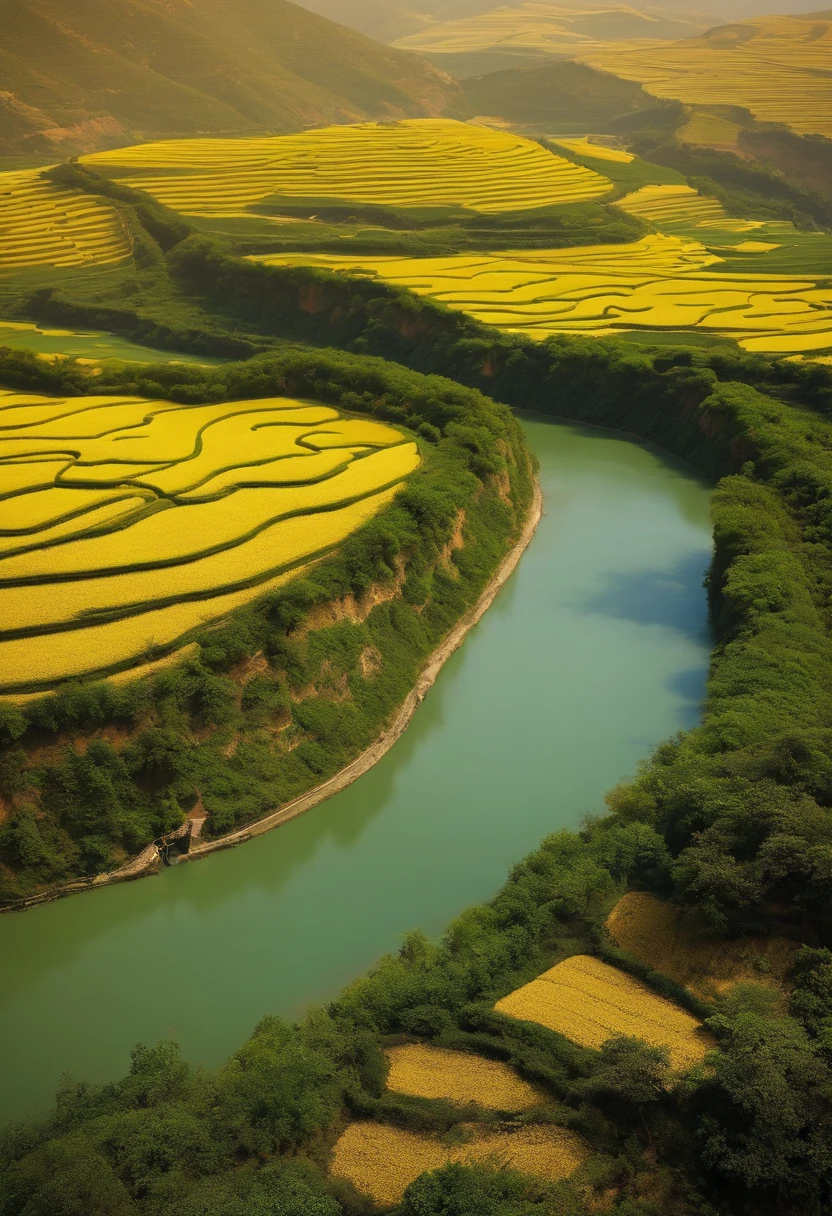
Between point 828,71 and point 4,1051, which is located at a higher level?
point 828,71

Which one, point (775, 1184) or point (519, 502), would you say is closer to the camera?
point (775, 1184)

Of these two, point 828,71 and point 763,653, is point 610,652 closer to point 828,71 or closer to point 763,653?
point 763,653

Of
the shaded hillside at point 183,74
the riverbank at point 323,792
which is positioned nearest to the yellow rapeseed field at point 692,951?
the riverbank at point 323,792

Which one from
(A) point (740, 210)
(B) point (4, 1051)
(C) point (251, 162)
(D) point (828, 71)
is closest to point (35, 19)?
(C) point (251, 162)

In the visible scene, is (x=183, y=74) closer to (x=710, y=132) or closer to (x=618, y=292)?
(x=710, y=132)

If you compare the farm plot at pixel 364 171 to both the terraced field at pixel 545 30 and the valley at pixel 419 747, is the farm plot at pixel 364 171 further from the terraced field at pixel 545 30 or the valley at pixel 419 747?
the terraced field at pixel 545 30

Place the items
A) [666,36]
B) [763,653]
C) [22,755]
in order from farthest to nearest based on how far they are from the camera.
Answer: [666,36] < [763,653] < [22,755]

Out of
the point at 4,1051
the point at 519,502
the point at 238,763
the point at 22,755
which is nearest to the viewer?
the point at 4,1051
